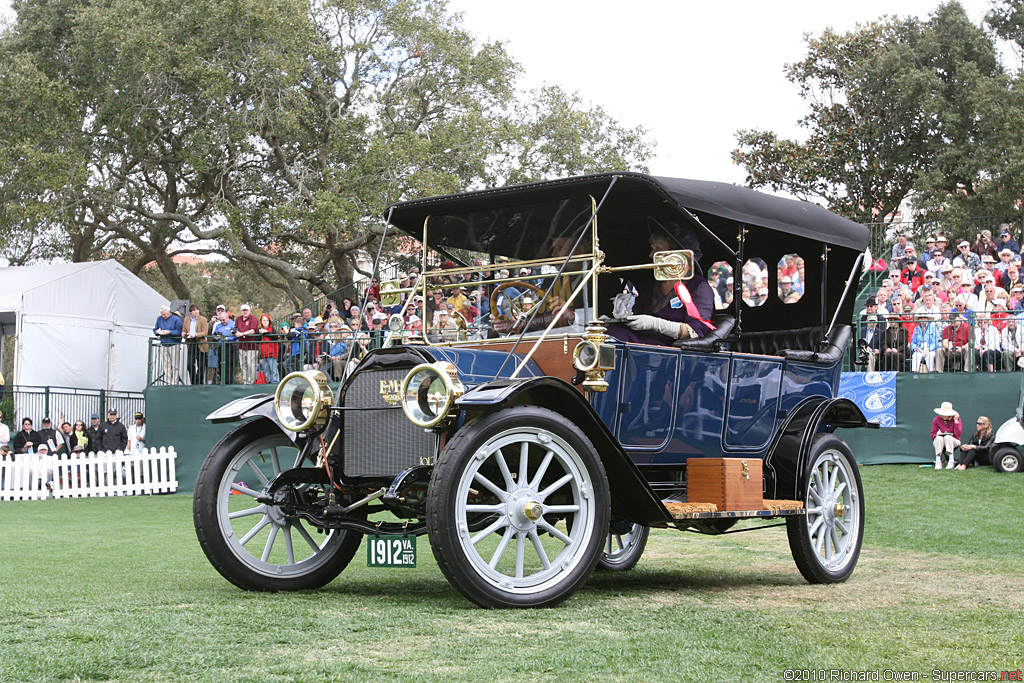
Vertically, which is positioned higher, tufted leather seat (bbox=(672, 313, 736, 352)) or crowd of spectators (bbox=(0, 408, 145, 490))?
tufted leather seat (bbox=(672, 313, 736, 352))

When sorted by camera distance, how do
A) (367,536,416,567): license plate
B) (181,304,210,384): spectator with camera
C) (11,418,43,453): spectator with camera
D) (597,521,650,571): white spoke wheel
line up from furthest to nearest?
(181,304,210,384): spectator with camera, (11,418,43,453): spectator with camera, (597,521,650,571): white spoke wheel, (367,536,416,567): license plate

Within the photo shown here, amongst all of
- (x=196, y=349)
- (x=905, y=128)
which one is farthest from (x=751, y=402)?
(x=905, y=128)

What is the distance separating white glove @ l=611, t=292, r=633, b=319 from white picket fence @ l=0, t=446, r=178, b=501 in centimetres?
1759

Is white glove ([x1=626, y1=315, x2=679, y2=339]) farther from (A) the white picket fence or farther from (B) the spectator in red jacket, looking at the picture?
(A) the white picket fence

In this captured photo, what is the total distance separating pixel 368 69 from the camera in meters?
32.9

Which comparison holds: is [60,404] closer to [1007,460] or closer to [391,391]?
[1007,460]

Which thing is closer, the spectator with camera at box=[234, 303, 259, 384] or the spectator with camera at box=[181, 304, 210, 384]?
the spectator with camera at box=[234, 303, 259, 384]

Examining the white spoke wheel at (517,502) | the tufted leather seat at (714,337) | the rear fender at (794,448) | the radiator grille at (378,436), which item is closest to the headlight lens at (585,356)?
the white spoke wheel at (517,502)

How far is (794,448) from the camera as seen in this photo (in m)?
8.91

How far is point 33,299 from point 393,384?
920 inches

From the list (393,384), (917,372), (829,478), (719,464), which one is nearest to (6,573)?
(393,384)

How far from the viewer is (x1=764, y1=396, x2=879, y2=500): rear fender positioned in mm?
8836

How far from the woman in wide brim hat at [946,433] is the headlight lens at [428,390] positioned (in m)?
15.2

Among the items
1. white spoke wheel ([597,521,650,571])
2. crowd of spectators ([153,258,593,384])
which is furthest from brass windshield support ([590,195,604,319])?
crowd of spectators ([153,258,593,384])
